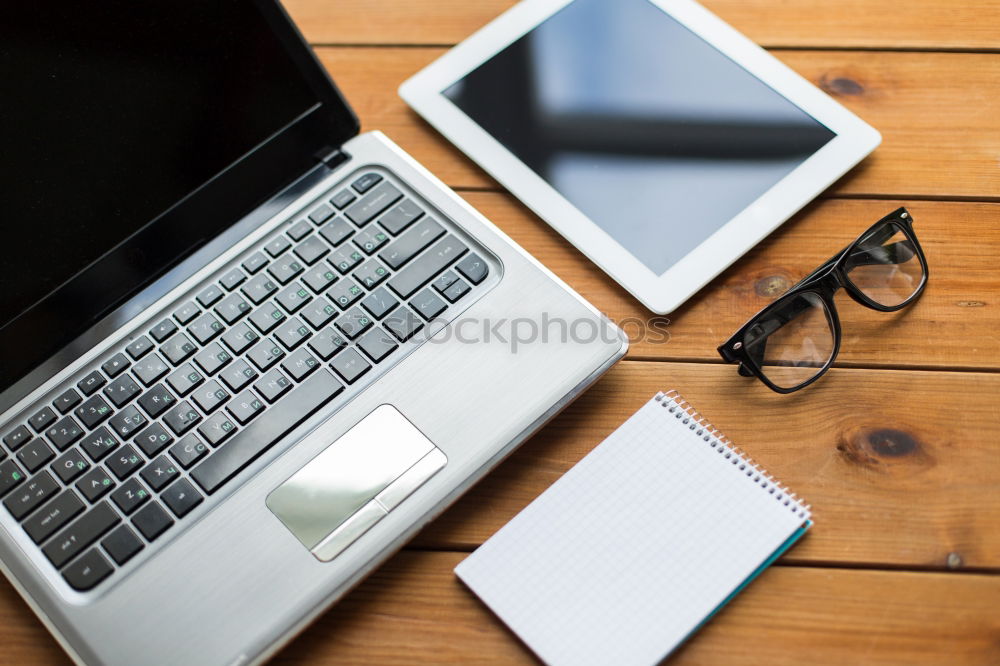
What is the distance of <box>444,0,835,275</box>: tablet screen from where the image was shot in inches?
26.9

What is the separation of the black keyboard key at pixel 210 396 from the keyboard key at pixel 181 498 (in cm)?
5

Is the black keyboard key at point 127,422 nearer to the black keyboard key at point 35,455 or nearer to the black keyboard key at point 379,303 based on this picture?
the black keyboard key at point 35,455

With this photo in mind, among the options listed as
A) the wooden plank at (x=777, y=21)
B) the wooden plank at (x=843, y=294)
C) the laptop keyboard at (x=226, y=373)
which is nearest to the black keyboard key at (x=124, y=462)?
the laptop keyboard at (x=226, y=373)

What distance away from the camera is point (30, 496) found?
57cm

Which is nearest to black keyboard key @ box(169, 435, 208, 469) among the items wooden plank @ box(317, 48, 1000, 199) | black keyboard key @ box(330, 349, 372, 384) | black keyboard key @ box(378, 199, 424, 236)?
black keyboard key @ box(330, 349, 372, 384)

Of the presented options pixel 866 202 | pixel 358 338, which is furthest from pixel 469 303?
pixel 866 202

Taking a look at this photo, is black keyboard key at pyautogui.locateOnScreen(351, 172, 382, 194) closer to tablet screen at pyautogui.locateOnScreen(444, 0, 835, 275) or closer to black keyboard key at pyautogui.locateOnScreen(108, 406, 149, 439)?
tablet screen at pyautogui.locateOnScreen(444, 0, 835, 275)

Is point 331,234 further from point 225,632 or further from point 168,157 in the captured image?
point 225,632

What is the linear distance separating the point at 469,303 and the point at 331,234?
0.40 ft

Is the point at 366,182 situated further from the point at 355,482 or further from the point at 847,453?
the point at 847,453

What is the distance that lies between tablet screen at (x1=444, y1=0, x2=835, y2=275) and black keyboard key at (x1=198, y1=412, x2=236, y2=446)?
32 centimetres

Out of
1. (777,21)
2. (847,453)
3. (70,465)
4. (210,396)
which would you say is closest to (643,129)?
(777,21)

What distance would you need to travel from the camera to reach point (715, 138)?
706 mm

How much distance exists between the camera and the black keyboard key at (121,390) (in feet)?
1.97
